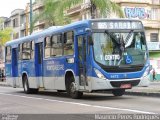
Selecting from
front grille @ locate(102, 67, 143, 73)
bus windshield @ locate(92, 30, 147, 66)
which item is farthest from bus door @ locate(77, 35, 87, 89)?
front grille @ locate(102, 67, 143, 73)

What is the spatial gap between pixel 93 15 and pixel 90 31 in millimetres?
12254

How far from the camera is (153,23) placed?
54125 mm

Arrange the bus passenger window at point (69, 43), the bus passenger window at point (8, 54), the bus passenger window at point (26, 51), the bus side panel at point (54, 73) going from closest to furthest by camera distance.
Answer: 1. the bus passenger window at point (69, 43)
2. the bus side panel at point (54, 73)
3. the bus passenger window at point (26, 51)
4. the bus passenger window at point (8, 54)

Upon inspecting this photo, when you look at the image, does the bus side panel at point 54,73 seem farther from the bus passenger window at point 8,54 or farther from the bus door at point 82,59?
the bus passenger window at point 8,54

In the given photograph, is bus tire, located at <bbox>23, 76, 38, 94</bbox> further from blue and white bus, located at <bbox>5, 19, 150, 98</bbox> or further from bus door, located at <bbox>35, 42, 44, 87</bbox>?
blue and white bus, located at <bbox>5, 19, 150, 98</bbox>

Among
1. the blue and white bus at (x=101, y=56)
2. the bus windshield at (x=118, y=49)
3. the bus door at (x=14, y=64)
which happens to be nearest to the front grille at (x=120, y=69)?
the blue and white bus at (x=101, y=56)

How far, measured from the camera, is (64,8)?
33094 mm

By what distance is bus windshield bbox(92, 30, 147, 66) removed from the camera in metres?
18.4

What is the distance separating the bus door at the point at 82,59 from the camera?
1906cm

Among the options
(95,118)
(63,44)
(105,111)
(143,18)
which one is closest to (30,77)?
(63,44)

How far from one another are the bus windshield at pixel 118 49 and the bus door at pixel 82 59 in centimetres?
75

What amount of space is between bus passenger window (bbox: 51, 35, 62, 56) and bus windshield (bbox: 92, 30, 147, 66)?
3.14m

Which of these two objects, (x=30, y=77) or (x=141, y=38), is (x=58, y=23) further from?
(x=141, y=38)

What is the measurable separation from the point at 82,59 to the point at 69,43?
1.38 m
